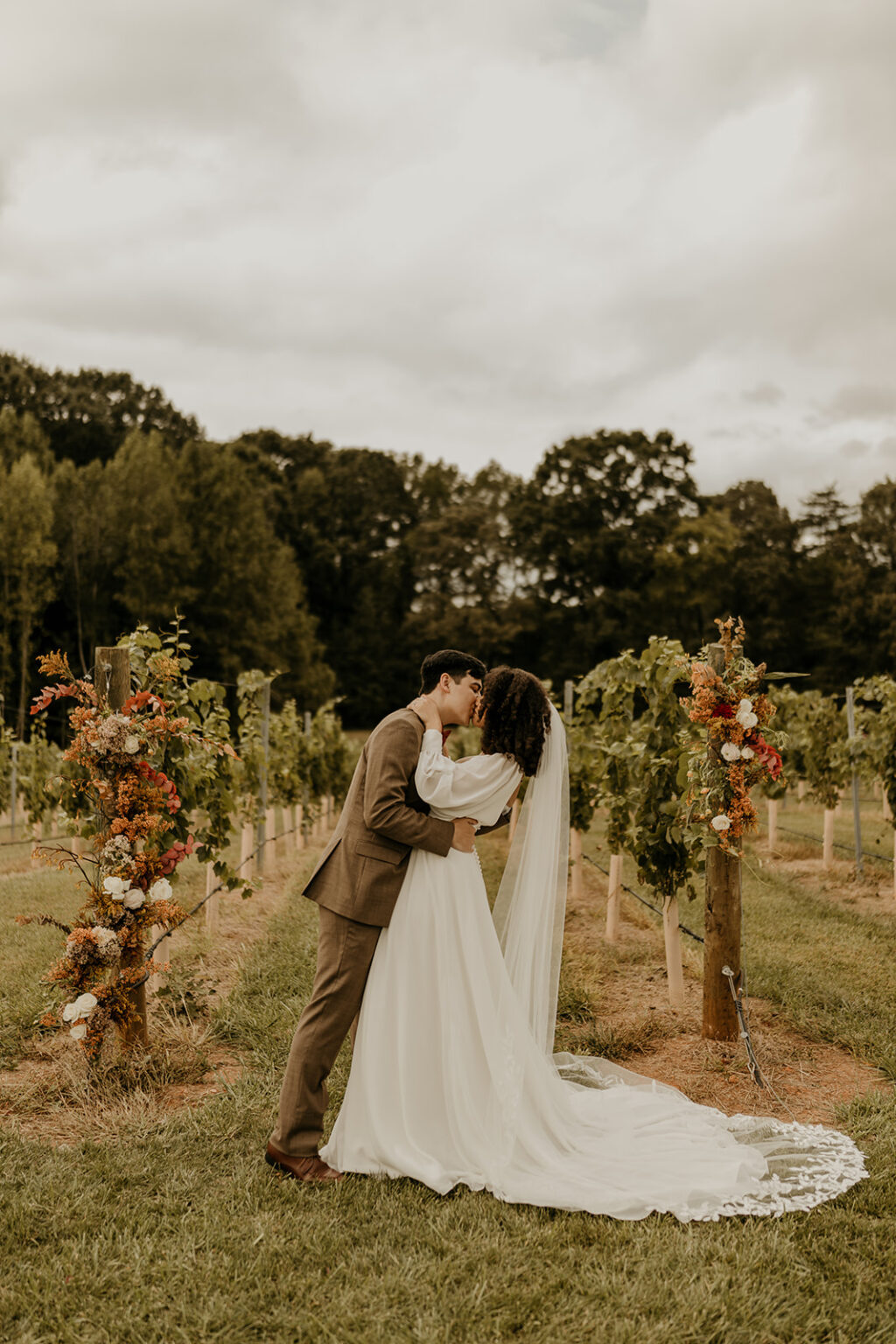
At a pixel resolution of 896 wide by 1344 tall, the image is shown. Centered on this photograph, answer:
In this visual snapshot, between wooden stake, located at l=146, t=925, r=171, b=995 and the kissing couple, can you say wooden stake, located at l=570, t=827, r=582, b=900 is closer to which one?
wooden stake, located at l=146, t=925, r=171, b=995

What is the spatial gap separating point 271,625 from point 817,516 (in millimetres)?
25125

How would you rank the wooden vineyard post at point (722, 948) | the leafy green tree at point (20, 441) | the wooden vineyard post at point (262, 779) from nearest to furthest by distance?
1. the wooden vineyard post at point (722, 948)
2. the wooden vineyard post at point (262, 779)
3. the leafy green tree at point (20, 441)

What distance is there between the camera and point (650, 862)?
6609mm

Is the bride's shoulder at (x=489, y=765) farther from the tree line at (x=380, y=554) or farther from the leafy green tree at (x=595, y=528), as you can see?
the leafy green tree at (x=595, y=528)

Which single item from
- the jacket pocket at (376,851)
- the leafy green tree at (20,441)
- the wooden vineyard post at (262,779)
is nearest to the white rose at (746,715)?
the jacket pocket at (376,851)

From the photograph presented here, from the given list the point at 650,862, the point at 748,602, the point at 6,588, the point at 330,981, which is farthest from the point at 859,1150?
the point at 748,602

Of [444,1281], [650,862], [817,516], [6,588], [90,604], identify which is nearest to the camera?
[444,1281]

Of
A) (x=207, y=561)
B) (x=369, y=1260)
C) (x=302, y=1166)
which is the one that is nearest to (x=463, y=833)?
(x=302, y=1166)

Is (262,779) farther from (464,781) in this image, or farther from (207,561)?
(207,561)

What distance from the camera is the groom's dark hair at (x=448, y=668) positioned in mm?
4066

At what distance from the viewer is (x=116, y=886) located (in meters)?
4.59

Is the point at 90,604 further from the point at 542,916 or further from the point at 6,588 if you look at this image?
the point at 542,916

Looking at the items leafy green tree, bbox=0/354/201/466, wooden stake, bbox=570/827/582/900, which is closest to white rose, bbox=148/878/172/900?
wooden stake, bbox=570/827/582/900

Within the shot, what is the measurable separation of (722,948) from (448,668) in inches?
102
